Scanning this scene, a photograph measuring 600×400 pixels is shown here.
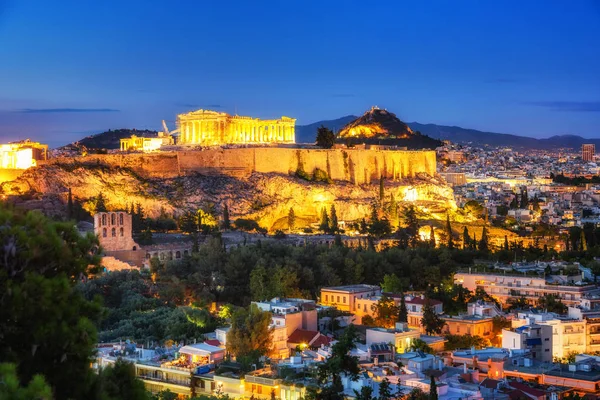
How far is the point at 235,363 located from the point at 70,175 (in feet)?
83.3

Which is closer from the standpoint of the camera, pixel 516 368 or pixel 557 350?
pixel 516 368

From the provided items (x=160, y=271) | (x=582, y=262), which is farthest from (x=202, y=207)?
(x=582, y=262)

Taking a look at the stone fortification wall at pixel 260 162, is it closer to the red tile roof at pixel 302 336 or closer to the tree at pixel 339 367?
the red tile roof at pixel 302 336

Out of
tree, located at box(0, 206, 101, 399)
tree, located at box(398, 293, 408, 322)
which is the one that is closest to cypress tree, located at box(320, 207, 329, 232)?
tree, located at box(398, 293, 408, 322)

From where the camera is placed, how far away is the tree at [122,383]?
9.05m

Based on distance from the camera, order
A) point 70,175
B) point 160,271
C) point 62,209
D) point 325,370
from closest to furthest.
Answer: point 325,370 → point 160,271 → point 62,209 → point 70,175

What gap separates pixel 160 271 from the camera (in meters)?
31.7

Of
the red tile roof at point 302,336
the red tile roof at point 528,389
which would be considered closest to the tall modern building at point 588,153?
the red tile roof at point 302,336

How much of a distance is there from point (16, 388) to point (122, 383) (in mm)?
2198

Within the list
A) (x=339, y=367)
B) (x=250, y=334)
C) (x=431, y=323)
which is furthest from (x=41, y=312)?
(x=431, y=323)

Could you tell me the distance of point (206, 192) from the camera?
150 feet

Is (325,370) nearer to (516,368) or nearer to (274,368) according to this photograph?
(274,368)

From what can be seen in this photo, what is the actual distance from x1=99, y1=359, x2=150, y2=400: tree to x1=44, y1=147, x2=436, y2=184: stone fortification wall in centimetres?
3715

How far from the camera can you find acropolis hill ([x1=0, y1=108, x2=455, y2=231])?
43500mm
